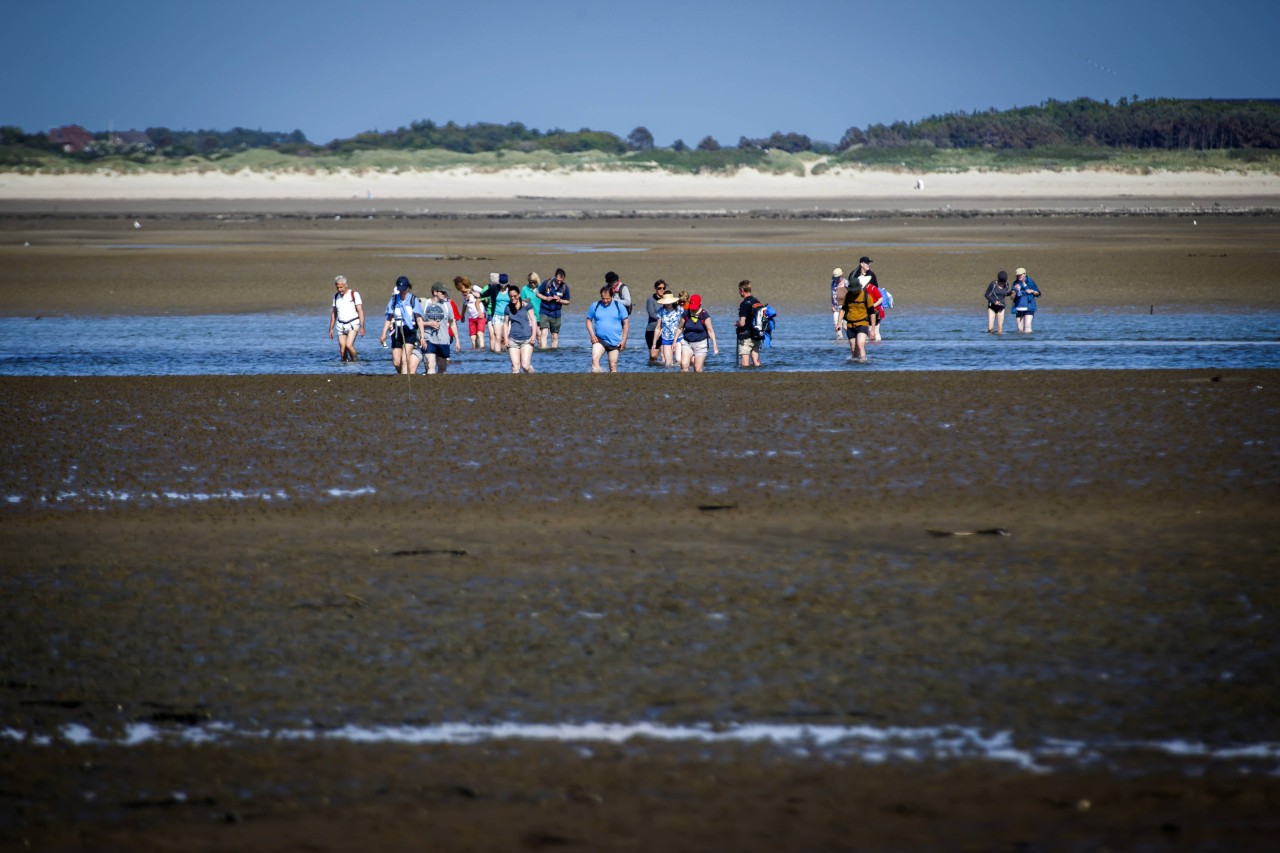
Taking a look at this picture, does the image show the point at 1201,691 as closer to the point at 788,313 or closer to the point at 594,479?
the point at 594,479

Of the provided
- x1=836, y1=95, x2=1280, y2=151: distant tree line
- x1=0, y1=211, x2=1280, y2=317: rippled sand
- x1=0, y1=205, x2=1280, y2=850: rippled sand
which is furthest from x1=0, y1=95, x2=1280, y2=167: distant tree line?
x1=0, y1=205, x2=1280, y2=850: rippled sand

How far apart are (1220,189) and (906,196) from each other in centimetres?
2141

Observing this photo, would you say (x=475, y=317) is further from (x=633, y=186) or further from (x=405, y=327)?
(x=633, y=186)

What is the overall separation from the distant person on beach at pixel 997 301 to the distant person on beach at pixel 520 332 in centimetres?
868

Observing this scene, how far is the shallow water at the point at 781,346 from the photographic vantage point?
2144cm

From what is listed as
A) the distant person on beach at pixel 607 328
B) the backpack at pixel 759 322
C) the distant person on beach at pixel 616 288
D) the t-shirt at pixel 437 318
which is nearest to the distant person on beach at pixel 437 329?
the t-shirt at pixel 437 318

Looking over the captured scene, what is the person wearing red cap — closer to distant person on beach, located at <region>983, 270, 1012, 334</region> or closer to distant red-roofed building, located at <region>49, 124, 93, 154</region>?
distant person on beach, located at <region>983, 270, 1012, 334</region>

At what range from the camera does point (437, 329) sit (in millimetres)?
19953

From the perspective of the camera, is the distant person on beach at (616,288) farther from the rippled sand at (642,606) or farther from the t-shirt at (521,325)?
the rippled sand at (642,606)

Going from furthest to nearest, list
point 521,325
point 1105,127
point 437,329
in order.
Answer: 1. point 1105,127
2. point 521,325
3. point 437,329

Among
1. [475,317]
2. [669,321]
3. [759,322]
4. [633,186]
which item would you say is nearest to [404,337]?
[669,321]

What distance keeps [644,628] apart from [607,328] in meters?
12.7

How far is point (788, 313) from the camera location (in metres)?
30.0

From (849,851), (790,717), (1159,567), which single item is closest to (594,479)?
(1159,567)
